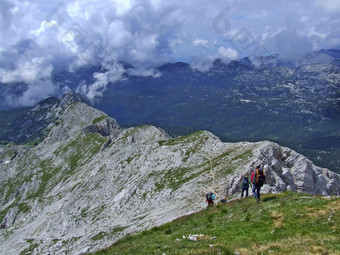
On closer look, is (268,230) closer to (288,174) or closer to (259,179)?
(259,179)

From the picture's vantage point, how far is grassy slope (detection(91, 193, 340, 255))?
23.1 meters

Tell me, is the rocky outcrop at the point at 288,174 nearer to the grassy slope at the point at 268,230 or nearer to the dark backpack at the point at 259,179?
the dark backpack at the point at 259,179

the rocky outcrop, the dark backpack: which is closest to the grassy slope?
the dark backpack

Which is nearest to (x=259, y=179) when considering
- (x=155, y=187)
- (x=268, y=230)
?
(x=268, y=230)

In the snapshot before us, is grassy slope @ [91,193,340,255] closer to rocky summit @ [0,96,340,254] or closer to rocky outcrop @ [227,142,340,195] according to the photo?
rocky summit @ [0,96,340,254]

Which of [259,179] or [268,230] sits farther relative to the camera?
[259,179]

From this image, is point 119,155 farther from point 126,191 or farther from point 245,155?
point 245,155

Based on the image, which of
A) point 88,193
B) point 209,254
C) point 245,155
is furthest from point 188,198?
point 88,193

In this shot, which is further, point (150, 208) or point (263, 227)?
point (150, 208)

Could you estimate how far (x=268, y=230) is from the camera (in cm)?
2858

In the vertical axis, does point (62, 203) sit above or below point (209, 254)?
below

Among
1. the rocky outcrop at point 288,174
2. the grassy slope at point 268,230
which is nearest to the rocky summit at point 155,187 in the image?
the rocky outcrop at point 288,174

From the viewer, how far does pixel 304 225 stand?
2756 cm

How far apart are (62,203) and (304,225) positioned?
348ft
